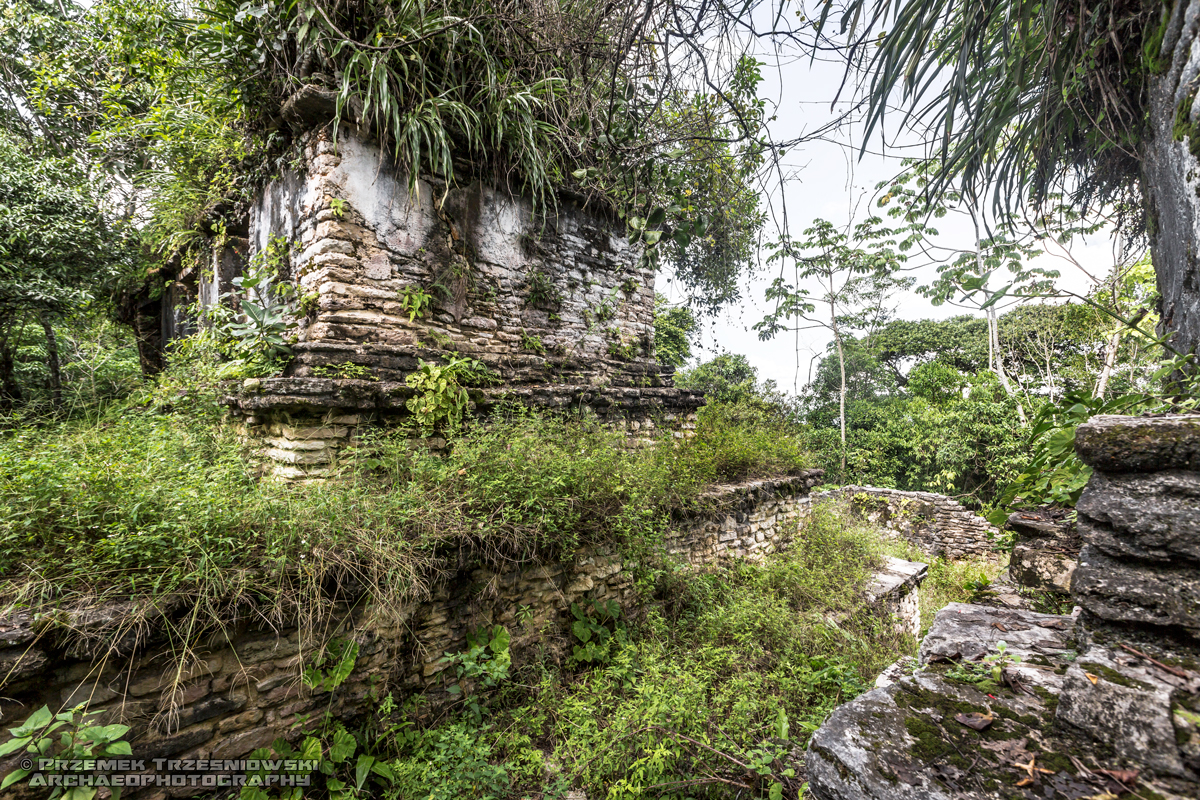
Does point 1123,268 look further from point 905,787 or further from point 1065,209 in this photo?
point 905,787

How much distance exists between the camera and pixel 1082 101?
8.11 ft

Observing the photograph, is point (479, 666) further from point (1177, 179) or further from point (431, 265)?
point (1177, 179)

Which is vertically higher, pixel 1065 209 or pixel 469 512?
pixel 1065 209

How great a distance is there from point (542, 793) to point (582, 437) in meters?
2.60

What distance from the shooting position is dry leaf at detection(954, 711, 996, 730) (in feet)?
3.84

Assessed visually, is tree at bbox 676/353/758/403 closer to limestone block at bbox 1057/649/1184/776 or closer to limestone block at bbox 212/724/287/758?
limestone block at bbox 212/724/287/758

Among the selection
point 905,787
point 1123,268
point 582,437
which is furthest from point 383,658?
point 1123,268

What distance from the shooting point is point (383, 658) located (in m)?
2.73

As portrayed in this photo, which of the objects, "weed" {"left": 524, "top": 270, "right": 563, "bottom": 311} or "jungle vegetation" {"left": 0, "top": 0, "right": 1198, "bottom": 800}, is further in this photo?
"weed" {"left": 524, "top": 270, "right": 563, "bottom": 311}

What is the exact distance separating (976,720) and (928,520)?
422 inches

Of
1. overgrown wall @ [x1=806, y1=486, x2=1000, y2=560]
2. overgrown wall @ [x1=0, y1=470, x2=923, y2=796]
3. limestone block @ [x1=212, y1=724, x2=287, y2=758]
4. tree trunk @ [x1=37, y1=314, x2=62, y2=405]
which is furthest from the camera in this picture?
overgrown wall @ [x1=806, y1=486, x2=1000, y2=560]

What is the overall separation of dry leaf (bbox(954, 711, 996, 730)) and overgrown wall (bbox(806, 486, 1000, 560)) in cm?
875

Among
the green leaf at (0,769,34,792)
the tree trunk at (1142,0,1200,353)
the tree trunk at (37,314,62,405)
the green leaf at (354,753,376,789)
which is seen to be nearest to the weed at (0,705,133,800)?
the green leaf at (0,769,34,792)

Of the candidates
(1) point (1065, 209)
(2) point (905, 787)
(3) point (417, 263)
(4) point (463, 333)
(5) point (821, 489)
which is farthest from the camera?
(5) point (821, 489)
